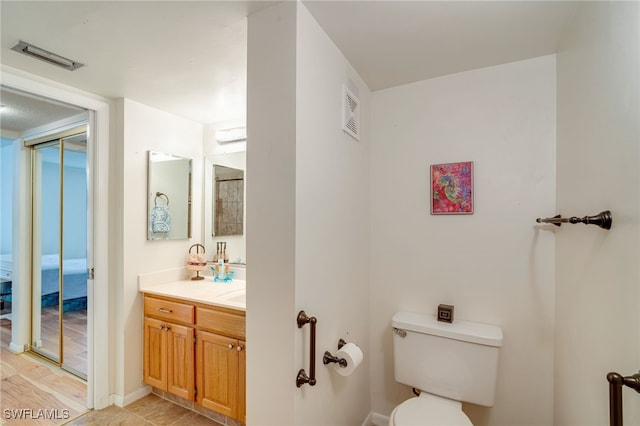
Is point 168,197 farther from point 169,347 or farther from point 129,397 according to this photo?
point 129,397

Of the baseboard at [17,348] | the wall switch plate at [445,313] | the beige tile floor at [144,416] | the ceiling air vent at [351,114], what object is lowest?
the beige tile floor at [144,416]

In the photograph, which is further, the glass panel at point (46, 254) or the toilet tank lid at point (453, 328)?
the glass panel at point (46, 254)

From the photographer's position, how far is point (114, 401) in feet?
7.02

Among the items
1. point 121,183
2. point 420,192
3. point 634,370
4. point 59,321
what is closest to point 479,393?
point 634,370

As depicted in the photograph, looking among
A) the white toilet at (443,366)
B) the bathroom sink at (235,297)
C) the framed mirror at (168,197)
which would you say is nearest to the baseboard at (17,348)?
the framed mirror at (168,197)

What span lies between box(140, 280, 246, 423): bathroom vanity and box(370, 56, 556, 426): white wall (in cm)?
89

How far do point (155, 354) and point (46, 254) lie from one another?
68.4 inches

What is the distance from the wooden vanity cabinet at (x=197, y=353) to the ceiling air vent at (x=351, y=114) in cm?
123

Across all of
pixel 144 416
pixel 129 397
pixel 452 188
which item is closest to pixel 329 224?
pixel 452 188

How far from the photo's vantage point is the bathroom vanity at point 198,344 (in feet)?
5.80

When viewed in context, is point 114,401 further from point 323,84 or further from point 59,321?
point 323,84

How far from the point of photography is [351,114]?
1670 millimetres

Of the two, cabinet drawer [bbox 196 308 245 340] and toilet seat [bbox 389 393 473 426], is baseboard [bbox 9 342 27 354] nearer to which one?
cabinet drawer [bbox 196 308 245 340]

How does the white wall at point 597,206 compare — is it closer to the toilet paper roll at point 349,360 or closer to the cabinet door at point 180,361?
the toilet paper roll at point 349,360
